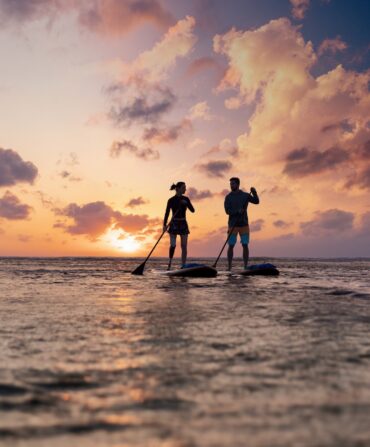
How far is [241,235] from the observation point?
14438 mm

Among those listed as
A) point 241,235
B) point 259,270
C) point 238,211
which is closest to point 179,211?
point 238,211

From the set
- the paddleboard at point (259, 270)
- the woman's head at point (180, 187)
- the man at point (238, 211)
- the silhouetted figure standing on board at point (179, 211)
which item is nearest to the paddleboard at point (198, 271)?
the silhouetted figure standing on board at point (179, 211)

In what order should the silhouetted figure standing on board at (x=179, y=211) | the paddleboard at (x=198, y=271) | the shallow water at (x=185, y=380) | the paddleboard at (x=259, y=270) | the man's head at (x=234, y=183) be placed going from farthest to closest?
1. the silhouetted figure standing on board at (x=179, y=211)
2. the man's head at (x=234, y=183)
3. the paddleboard at (x=259, y=270)
4. the paddleboard at (x=198, y=271)
5. the shallow water at (x=185, y=380)

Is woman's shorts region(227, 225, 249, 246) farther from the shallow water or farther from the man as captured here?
the shallow water

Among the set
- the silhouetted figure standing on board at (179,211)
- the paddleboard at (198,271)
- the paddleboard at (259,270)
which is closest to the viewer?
the paddleboard at (198,271)

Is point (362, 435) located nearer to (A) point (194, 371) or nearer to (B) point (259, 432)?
(B) point (259, 432)

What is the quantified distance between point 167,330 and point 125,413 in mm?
2276

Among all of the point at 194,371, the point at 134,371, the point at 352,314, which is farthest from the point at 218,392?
the point at 352,314

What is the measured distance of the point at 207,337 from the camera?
13.3 ft

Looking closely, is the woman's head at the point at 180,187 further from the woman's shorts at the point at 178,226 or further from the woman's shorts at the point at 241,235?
the woman's shorts at the point at 241,235

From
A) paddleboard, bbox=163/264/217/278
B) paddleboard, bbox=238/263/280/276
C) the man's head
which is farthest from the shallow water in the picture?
the man's head

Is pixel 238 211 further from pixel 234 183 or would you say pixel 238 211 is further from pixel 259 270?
pixel 259 270

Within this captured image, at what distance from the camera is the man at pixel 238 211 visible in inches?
557

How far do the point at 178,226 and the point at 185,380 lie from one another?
11946 millimetres
